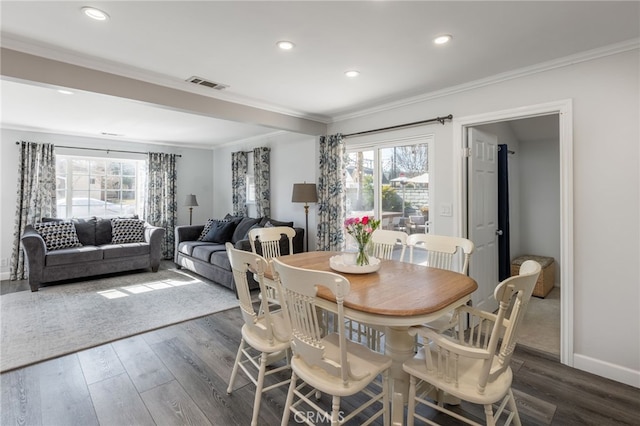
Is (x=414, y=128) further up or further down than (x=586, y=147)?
further up

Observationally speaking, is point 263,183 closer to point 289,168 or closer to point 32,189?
point 289,168

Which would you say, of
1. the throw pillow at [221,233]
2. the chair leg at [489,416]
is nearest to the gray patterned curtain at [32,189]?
the throw pillow at [221,233]

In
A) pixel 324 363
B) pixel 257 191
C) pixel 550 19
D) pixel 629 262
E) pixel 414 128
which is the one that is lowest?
pixel 324 363

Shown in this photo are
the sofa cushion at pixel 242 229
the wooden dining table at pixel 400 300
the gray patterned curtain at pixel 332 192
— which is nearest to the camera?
the wooden dining table at pixel 400 300

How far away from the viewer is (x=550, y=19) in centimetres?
206

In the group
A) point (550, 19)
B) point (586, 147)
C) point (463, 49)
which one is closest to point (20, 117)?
point (463, 49)

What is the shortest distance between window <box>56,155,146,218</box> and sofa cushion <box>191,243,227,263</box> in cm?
241

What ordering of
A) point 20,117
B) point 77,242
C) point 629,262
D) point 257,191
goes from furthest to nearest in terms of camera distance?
point 257,191 → point 77,242 → point 20,117 → point 629,262

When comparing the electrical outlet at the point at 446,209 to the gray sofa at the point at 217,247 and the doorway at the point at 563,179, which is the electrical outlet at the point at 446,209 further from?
the gray sofa at the point at 217,247

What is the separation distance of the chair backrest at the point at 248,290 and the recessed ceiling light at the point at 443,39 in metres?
1.97

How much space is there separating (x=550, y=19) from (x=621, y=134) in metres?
1.05

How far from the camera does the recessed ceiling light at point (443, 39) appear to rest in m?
2.27

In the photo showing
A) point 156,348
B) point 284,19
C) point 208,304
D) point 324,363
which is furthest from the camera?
point 208,304

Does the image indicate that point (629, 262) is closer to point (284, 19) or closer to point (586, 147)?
point (586, 147)
